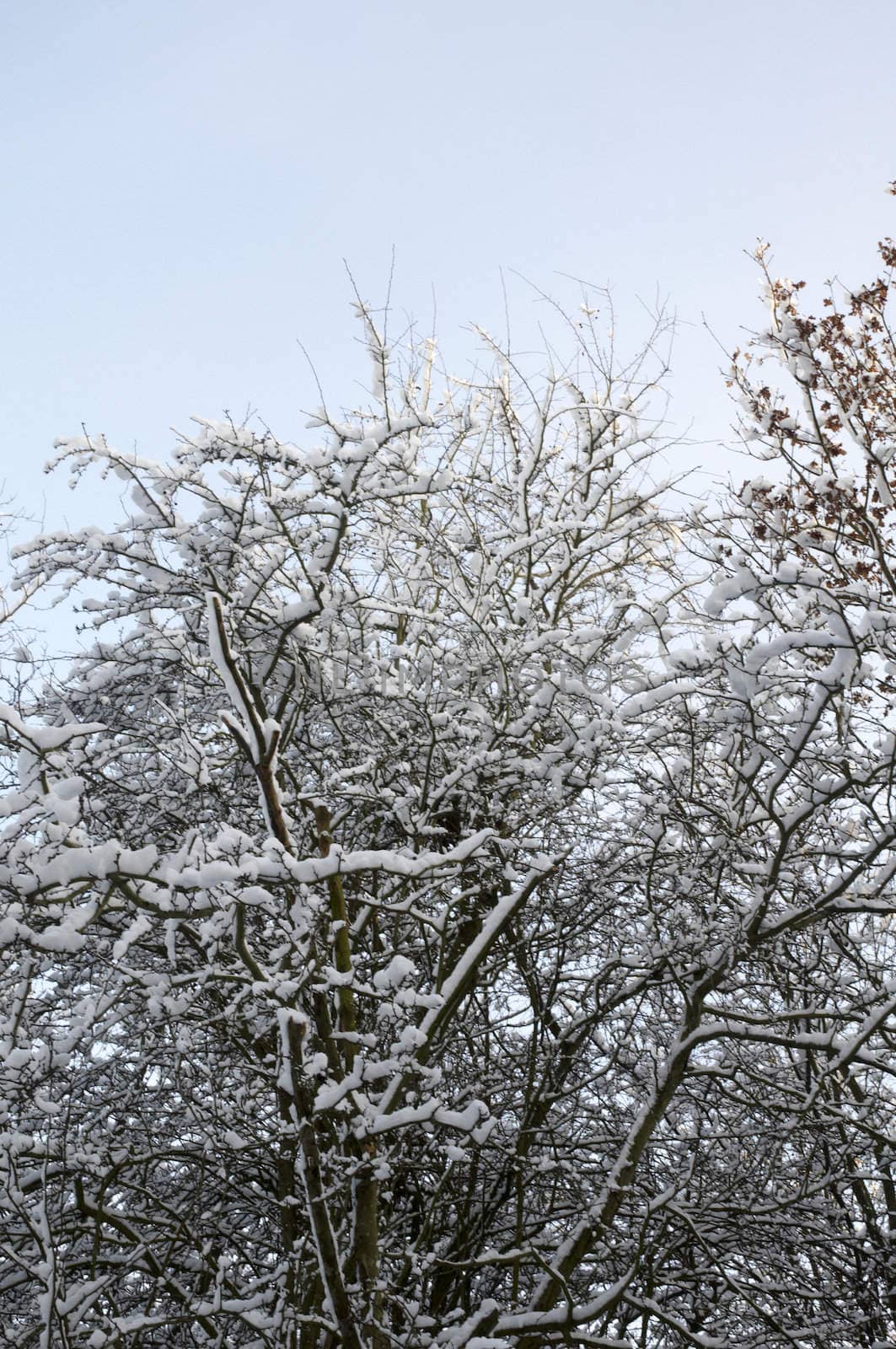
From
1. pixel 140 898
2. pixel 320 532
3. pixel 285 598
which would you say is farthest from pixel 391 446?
pixel 140 898

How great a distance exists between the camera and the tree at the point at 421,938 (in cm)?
365

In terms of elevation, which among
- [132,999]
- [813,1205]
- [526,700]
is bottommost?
[813,1205]

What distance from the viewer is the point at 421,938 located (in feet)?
17.0

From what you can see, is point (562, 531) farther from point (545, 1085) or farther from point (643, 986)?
point (545, 1085)

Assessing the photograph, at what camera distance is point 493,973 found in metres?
4.93

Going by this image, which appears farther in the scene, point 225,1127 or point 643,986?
point 643,986

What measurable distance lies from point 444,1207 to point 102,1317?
1465 millimetres

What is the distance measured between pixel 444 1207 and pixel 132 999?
1.65 m

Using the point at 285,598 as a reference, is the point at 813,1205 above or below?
below

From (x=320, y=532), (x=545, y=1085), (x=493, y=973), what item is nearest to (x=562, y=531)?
(x=320, y=532)

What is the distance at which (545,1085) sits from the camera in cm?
466

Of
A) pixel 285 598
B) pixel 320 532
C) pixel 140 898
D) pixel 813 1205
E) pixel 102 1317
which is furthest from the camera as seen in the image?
pixel 285 598

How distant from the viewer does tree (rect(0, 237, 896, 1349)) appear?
365 cm

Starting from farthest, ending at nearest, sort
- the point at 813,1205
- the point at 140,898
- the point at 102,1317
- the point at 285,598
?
the point at 285,598
the point at 813,1205
the point at 102,1317
the point at 140,898
